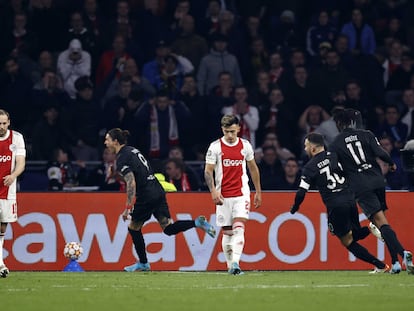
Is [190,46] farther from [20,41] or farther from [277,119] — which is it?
[20,41]

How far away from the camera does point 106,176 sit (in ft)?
69.8

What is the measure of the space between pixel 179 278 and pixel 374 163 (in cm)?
294

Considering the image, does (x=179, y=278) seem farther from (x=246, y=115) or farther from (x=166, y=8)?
(x=166, y=8)

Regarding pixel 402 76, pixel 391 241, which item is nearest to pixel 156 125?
pixel 402 76

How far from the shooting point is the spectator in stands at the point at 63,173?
21.1m

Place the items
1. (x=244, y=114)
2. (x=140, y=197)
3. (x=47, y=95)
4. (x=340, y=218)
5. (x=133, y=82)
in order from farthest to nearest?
(x=133, y=82) < (x=47, y=95) < (x=244, y=114) < (x=140, y=197) < (x=340, y=218)

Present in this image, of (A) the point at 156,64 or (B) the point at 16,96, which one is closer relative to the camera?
(B) the point at 16,96

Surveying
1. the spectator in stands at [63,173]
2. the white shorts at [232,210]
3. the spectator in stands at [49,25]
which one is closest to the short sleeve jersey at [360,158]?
the white shorts at [232,210]

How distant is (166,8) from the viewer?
83.6ft

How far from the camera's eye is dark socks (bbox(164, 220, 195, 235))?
57.9ft

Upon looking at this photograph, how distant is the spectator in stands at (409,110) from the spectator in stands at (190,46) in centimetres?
393

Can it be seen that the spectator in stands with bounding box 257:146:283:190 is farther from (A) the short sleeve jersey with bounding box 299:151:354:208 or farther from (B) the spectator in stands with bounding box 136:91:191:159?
(A) the short sleeve jersey with bounding box 299:151:354:208

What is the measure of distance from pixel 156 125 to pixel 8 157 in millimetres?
6805

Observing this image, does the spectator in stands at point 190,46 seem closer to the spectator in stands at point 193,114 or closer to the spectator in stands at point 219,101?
the spectator in stands at point 193,114
